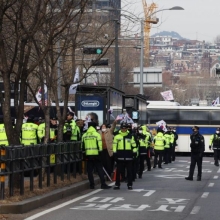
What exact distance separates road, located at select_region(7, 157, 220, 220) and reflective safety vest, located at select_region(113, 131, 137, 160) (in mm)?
924

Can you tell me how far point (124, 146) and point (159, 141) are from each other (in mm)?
15760

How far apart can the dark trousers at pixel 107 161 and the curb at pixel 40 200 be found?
90.3 inches

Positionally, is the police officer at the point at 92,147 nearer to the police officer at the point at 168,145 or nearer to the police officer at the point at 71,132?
the police officer at the point at 71,132

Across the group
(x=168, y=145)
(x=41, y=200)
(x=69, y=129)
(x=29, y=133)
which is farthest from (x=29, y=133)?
(x=168, y=145)

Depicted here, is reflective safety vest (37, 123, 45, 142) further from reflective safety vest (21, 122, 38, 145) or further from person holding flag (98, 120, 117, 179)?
person holding flag (98, 120, 117, 179)

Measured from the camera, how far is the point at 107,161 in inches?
1078

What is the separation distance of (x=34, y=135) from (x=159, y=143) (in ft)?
44.7

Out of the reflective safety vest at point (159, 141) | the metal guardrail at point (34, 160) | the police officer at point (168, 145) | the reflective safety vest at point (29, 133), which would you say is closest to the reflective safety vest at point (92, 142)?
the metal guardrail at point (34, 160)

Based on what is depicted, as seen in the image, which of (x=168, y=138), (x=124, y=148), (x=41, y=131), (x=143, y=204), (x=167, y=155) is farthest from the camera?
(x=167, y=155)

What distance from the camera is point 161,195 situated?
22.7m

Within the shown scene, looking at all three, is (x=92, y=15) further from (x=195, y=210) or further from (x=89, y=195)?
(x=195, y=210)

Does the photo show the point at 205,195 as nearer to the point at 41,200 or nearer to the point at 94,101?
the point at 41,200

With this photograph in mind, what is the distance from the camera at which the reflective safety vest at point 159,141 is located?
3891cm

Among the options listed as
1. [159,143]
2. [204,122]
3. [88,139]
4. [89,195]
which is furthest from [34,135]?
[204,122]
